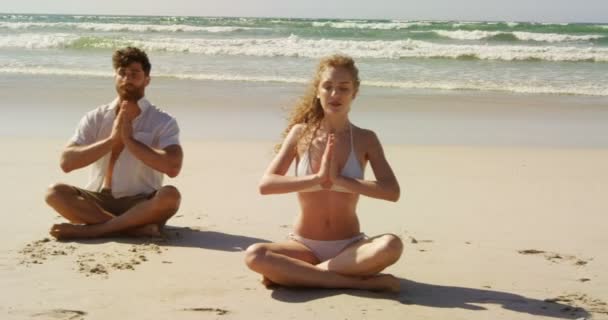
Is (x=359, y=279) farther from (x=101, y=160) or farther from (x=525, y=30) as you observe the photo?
(x=525, y=30)

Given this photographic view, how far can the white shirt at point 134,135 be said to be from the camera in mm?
5715

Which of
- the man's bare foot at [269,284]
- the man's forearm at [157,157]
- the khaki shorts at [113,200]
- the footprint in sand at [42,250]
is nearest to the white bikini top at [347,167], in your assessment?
the man's bare foot at [269,284]

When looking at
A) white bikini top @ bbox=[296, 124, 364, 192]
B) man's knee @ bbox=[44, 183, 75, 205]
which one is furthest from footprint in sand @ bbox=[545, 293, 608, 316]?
man's knee @ bbox=[44, 183, 75, 205]

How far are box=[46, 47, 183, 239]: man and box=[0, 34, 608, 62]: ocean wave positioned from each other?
58.2 ft

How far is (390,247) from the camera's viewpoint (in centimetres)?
451

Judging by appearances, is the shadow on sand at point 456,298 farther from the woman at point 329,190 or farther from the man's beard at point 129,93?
the man's beard at point 129,93

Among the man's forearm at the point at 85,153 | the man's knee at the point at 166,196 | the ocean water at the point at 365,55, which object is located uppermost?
the ocean water at the point at 365,55

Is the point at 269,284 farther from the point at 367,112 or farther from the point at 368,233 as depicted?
the point at 367,112

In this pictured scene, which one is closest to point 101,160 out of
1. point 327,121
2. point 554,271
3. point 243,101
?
point 327,121

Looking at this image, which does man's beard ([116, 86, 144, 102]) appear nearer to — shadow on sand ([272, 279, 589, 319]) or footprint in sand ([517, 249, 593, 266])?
shadow on sand ([272, 279, 589, 319])

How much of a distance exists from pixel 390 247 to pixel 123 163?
2.08 meters

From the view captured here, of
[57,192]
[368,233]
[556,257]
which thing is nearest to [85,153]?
[57,192]

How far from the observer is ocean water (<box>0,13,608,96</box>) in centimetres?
1795

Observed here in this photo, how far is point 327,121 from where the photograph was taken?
4867mm
